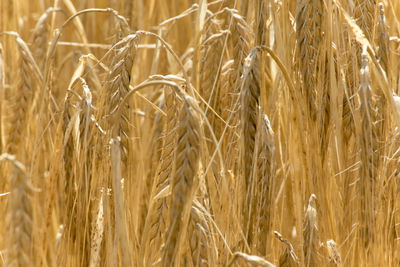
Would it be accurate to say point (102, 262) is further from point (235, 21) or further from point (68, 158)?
Result: point (235, 21)

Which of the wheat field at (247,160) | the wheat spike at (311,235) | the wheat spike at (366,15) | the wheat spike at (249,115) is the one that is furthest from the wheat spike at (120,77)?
the wheat spike at (366,15)

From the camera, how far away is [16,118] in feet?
4.24

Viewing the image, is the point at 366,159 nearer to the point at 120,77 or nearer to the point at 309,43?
the point at 309,43

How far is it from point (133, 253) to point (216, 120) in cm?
29

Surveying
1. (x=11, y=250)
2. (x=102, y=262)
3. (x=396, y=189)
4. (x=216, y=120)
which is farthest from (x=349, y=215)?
(x=11, y=250)

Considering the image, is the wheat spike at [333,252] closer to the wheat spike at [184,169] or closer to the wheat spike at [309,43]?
the wheat spike at [309,43]

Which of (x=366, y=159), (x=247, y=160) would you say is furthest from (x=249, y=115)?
(x=366, y=159)

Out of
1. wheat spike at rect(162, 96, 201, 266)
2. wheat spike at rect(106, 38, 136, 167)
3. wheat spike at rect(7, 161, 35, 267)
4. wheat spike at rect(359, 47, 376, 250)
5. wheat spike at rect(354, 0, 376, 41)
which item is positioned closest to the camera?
wheat spike at rect(7, 161, 35, 267)

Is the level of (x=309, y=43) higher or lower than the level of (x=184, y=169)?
higher

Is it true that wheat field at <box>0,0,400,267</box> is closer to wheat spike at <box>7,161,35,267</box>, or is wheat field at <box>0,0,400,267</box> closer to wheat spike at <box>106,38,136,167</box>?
wheat spike at <box>106,38,136,167</box>

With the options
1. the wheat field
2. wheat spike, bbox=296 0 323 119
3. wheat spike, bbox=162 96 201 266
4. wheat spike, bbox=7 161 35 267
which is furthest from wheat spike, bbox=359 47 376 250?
wheat spike, bbox=7 161 35 267

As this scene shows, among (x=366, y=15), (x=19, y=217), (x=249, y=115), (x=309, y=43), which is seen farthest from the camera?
(x=366, y=15)

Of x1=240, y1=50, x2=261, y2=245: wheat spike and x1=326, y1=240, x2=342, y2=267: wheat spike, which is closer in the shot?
x1=240, y1=50, x2=261, y2=245: wheat spike

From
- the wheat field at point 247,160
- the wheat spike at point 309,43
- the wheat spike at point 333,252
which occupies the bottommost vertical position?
the wheat spike at point 333,252
